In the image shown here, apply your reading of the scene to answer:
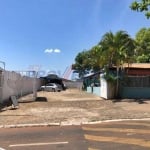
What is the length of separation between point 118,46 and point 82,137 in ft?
61.7

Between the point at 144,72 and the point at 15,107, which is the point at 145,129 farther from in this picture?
the point at 144,72

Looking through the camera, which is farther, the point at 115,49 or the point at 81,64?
the point at 81,64

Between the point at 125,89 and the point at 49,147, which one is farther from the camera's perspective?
the point at 125,89

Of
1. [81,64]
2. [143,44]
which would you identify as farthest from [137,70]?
[81,64]

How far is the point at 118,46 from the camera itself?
30.3m

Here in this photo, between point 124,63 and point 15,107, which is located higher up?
point 124,63

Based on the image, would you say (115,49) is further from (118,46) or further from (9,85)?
(9,85)

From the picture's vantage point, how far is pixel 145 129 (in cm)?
1378

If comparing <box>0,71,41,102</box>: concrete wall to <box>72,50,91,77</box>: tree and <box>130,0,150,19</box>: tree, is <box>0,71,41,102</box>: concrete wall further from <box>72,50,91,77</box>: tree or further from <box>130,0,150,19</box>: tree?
<box>72,50,91,77</box>: tree

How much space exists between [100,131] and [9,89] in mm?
15806

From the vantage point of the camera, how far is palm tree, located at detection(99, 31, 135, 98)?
3012cm

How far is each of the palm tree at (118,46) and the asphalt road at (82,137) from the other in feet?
48.2

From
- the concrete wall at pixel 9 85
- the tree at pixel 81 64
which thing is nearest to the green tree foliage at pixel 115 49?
the concrete wall at pixel 9 85

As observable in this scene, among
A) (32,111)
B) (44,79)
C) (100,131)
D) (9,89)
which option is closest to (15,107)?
(32,111)
